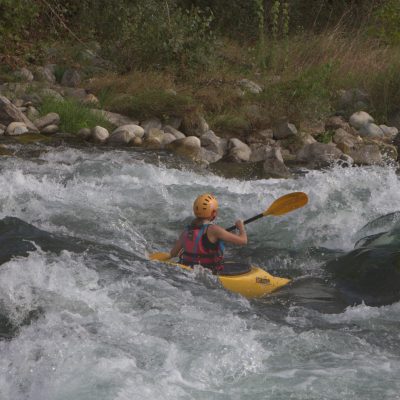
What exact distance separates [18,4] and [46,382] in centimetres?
940

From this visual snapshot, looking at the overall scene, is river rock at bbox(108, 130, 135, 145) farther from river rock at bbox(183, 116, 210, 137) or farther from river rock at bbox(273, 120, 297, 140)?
river rock at bbox(273, 120, 297, 140)

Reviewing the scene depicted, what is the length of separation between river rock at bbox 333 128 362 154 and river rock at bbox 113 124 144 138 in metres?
2.64

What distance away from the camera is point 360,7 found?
15.6 meters

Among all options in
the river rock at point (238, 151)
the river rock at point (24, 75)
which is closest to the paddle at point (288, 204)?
the river rock at point (238, 151)

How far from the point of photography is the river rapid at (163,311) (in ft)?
12.4

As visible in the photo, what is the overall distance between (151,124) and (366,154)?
9.41ft

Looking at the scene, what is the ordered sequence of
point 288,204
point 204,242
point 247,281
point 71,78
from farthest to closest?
point 71,78 → point 288,204 → point 204,242 → point 247,281

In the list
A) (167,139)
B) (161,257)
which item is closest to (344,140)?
(167,139)

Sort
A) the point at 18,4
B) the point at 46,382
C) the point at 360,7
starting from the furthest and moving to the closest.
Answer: the point at 360,7, the point at 18,4, the point at 46,382

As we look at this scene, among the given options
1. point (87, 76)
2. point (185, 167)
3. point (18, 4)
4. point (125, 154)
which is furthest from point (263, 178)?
point (18, 4)

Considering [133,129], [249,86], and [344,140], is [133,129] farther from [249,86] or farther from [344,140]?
[344,140]

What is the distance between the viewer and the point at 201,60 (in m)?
12.1

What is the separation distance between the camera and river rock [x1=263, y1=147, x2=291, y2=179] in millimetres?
9328

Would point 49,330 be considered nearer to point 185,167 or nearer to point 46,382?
point 46,382
